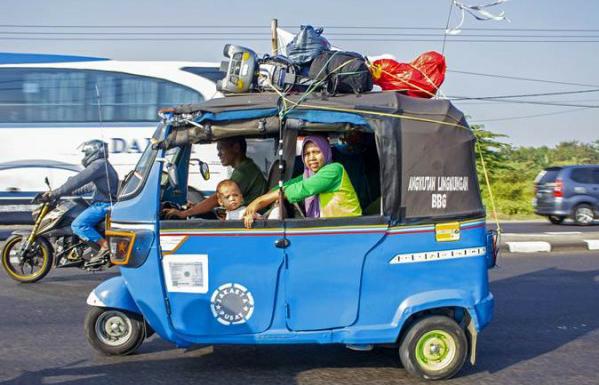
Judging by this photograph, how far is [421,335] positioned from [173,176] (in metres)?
2.34

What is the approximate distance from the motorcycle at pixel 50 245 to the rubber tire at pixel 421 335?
4.73 metres

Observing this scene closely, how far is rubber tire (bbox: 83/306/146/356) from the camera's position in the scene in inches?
229

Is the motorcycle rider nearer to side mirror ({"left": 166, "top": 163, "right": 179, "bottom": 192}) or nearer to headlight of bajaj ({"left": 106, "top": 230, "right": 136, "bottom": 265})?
side mirror ({"left": 166, "top": 163, "right": 179, "bottom": 192})

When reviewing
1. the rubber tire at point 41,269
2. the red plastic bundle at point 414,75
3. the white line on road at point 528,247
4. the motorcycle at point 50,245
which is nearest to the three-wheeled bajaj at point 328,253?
the red plastic bundle at point 414,75

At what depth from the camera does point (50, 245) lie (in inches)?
372

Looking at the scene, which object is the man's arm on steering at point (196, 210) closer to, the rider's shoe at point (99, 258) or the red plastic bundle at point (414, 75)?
the red plastic bundle at point (414, 75)

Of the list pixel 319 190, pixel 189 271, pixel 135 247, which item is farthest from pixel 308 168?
pixel 135 247

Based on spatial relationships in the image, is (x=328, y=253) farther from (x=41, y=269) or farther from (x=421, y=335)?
(x=41, y=269)

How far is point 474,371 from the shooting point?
18.7ft

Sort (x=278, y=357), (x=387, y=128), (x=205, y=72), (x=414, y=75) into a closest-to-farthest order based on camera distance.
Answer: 1. (x=387, y=128)
2. (x=414, y=75)
3. (x=278, y=357)
4. (x=205, y=72)

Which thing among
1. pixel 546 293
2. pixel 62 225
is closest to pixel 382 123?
pixel 546 293

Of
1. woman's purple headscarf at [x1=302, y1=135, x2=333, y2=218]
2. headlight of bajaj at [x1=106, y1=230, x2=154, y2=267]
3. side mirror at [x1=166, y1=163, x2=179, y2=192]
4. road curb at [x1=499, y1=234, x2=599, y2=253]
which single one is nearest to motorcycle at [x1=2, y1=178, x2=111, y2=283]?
side mirror at [x1=166, y1=163, x2=179, y2=192]

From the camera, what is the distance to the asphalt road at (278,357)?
17.9ft

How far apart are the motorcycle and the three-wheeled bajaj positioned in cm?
397
